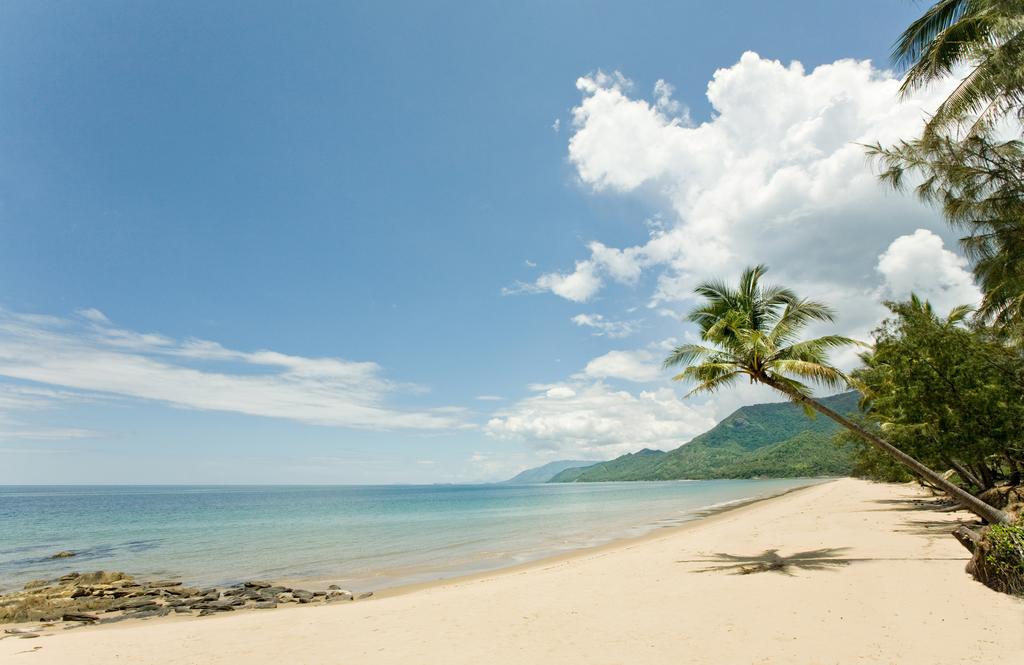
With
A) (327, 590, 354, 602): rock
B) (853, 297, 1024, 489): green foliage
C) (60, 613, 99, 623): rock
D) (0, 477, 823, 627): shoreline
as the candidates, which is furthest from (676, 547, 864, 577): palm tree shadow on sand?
(60, 613, 99, 623): rock

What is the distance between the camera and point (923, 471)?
1120cm

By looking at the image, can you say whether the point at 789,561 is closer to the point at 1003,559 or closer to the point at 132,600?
the point at 1003,559

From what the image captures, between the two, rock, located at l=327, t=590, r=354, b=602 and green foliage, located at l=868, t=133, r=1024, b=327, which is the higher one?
green foliage, located at l=868, t=133, r=1024, b=327

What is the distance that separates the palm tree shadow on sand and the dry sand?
0.13m

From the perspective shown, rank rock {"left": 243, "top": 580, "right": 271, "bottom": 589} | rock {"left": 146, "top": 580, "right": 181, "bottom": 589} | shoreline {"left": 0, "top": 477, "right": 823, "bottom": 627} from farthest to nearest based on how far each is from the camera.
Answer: rock {"left": 146, "top": 580, "right": 181, "bottom": 589} < rock {"left": 243, "top": 580, "right": 271, "bottom": 589} < shoreline {"left": 0, "top": 477, "right": 823, "bottom": 627}

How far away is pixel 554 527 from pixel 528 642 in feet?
91.4

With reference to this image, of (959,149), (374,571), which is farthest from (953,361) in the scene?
(374,571)

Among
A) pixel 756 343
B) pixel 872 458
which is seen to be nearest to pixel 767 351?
pixel 756 343

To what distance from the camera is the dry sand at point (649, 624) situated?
661cm

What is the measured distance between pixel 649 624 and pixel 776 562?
6.37 meters

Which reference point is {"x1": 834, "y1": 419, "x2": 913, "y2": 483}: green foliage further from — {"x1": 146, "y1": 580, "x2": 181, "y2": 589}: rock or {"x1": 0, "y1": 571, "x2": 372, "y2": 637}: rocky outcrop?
{"x1": 146, "y1": 580, "x2": 181, "y2": 589}: rock

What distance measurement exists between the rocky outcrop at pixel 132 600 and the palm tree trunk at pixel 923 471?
44.9 feet

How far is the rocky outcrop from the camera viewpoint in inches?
497

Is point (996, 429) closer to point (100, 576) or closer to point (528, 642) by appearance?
point (528, 642)
